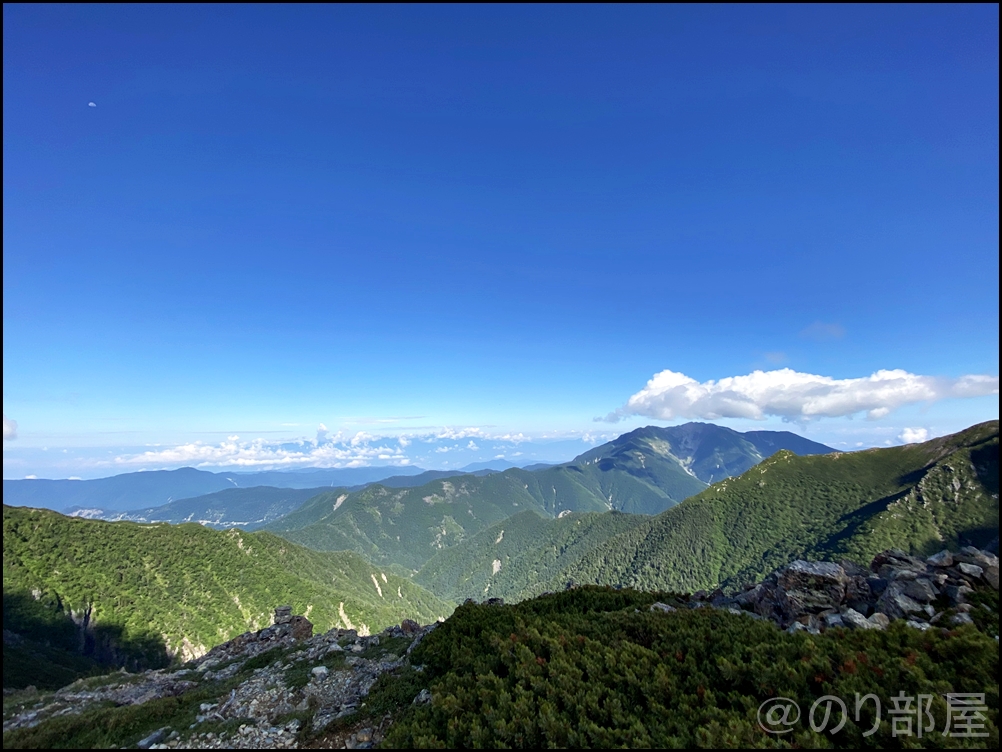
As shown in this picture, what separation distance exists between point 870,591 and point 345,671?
28648 millimetres

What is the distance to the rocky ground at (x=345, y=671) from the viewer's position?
1567 centimetres

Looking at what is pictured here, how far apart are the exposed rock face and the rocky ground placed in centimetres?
6

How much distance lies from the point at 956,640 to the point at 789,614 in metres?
8.08

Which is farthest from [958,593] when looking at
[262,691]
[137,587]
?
[137,587]

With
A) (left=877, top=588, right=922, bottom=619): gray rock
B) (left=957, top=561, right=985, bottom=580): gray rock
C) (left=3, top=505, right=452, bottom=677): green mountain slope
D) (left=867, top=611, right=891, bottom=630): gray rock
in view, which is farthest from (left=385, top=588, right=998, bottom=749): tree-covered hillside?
(left=3, top=505, right=452, bottom=677): green mountain slope

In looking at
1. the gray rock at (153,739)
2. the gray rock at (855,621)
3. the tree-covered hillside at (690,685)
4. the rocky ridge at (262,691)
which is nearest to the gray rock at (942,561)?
the gray rock at (855,621)

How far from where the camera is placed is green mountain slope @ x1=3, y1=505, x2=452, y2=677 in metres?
88.9

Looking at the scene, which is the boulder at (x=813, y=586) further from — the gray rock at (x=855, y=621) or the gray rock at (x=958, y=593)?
the gray rock at (x=958, y=593)

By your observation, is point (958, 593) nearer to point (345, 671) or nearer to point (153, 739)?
point (345, 671)

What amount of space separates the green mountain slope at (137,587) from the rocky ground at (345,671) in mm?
100519

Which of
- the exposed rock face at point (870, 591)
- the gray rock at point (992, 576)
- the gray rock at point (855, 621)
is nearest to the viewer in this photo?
the gray rock at point (855, 621)

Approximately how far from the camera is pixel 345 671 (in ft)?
70.1

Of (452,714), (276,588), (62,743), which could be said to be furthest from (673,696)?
(276,588)

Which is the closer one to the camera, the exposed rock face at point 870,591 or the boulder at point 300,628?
the exposed rock face at point 870,591
